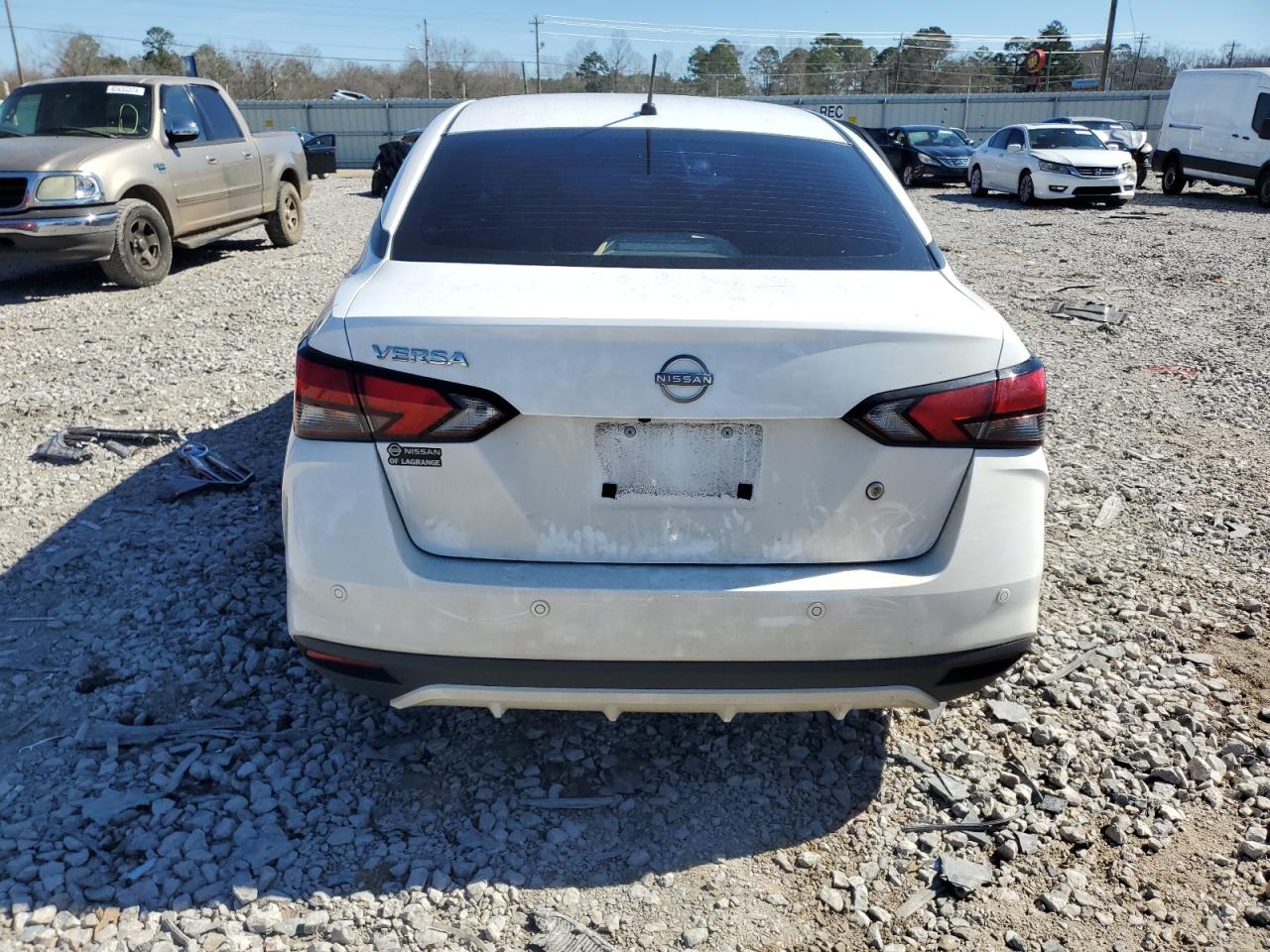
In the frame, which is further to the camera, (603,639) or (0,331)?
(0,331)

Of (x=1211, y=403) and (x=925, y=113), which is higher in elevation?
(x=925, y=113)

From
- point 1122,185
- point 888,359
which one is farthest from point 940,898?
point 1122,185

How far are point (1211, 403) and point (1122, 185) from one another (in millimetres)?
14506

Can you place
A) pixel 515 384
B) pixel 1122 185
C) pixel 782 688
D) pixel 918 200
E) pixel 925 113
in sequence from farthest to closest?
pixel 925 113 < pixel 918 200 < pixel 1122 185 < pixel 782 688 < pixel 515 384

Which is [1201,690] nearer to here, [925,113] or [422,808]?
[422,808]

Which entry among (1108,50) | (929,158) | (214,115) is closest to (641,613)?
(214,115)

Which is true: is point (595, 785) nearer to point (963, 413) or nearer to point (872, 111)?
point (963, 413)

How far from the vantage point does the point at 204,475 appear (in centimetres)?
490

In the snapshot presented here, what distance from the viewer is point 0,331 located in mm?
8148

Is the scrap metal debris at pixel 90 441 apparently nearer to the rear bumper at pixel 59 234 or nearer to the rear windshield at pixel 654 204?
the rear windshield at pixel 654 204

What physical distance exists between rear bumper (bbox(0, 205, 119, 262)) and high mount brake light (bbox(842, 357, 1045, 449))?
890 cm

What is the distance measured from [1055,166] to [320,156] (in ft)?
58.5

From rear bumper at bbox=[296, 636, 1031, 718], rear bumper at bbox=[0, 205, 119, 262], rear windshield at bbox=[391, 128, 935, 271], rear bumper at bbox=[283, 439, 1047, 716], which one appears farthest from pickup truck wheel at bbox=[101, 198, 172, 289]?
rear bumper at bbox=[296, 636, 1031, 718]

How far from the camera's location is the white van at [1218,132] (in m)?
19.4
